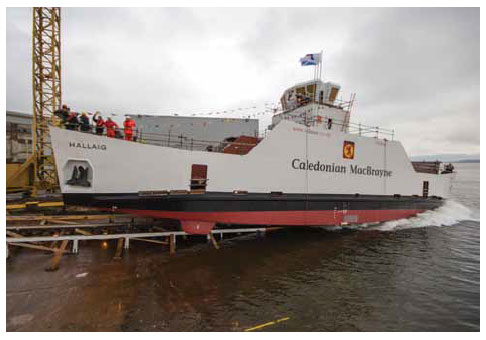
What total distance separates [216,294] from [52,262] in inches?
174

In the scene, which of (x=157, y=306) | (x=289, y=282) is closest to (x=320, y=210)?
(x=289, y=282)

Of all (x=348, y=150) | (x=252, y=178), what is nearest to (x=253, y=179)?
(x=252, y=178)

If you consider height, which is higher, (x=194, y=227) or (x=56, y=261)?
(x=194, y=227)

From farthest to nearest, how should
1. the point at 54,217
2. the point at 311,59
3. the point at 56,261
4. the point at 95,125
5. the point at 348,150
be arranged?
the point at 311,59 < the point at 348,150 < the point at 54,217 < the point at 95,125 < the point at 56,261

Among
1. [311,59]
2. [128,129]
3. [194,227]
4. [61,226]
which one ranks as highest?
[311,59]

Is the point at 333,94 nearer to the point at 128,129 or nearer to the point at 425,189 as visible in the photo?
the point at 425,189

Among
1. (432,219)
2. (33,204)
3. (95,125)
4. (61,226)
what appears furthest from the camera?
(432,219)

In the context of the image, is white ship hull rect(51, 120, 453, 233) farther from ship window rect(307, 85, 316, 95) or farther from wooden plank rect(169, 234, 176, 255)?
ship window rect(307, 85, 316, 95)

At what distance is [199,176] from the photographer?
668cm

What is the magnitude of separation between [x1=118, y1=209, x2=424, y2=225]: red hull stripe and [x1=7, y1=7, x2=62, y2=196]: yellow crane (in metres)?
12.6

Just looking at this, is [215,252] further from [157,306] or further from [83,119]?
[83,119]

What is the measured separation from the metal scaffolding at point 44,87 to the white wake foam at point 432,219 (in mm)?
19255

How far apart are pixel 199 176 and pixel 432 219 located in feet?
40.6

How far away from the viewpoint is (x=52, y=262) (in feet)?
19.1
